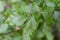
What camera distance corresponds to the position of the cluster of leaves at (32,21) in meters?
0.97

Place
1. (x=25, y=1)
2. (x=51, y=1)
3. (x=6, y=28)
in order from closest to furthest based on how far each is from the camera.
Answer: (x=51, y=1), (x=6, y=28), (x=25, y=1)

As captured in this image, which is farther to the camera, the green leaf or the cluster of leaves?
the green leaf

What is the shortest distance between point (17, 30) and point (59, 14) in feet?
0.95

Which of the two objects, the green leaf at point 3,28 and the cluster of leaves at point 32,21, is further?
the green leaf at point 3,28

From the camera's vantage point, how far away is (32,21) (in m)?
0.98

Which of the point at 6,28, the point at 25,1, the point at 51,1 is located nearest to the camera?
the point at 51,1

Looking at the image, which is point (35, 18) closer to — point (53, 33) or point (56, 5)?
point (56, 5)

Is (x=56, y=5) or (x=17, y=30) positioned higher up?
(x=56, y=5)

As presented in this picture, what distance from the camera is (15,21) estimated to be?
1012 millimetres

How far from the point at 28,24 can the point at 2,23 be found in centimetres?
20

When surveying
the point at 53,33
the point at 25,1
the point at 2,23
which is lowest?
the point at 53,33

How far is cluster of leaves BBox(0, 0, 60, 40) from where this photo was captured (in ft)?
3.17

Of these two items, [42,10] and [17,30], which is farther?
[17,30]

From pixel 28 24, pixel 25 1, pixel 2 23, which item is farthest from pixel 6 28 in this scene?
pixel 25 1
